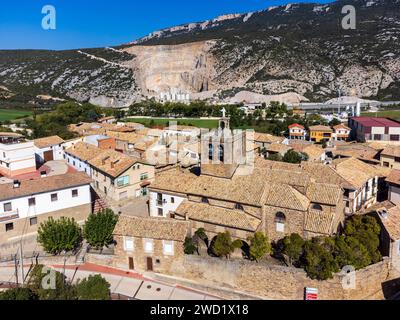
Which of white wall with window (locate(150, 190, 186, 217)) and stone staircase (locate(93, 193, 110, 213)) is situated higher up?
white wall with window (locate(150, 190, 186, 217))

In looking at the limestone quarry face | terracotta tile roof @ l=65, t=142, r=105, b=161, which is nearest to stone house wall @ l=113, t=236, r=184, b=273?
terracotta tile roof @ l=65, t=142, r=105, b=161

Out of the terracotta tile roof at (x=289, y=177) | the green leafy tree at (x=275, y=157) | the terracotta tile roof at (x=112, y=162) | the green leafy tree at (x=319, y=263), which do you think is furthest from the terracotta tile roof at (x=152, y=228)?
the green leafy tree at (x=275, y=157)

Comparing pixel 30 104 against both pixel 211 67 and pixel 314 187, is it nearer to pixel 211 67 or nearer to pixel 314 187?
pixel 211 67

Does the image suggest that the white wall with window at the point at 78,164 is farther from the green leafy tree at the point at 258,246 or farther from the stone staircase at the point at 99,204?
the green leafy tree at the point at 258,246

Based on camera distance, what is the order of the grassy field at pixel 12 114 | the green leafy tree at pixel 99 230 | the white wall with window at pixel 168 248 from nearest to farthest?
the white wall with window at pixel 168 248, the green leafy tree at pixel 99 230, the grassy field at pixel 12 114

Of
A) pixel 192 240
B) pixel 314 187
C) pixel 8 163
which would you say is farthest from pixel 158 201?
pixel 8 163

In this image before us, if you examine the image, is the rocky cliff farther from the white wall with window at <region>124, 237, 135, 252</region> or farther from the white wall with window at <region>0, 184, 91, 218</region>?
the white wall with window at <region>124, 237, 135, 252</region>

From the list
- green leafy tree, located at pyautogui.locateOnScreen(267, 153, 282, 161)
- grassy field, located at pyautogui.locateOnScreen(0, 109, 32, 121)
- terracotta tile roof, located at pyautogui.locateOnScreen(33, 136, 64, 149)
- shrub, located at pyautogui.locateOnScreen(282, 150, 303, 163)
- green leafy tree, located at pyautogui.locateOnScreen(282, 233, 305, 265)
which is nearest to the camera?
green leafy tree, located at pyautogui.locateOnScreen(282, 233, 305, 265)
